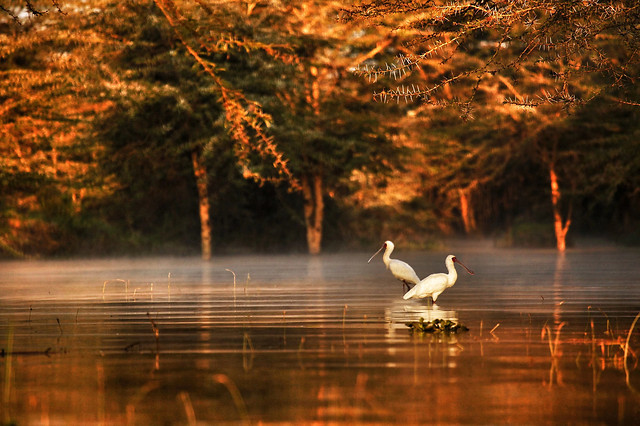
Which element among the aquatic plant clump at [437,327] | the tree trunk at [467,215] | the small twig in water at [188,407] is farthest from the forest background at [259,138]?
the small twig in water at [188,407]

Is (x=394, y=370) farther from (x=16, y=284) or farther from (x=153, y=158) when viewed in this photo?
(x=153, y=158)

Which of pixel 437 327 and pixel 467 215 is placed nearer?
pixel 437 327

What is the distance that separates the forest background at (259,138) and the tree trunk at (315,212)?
0.07m

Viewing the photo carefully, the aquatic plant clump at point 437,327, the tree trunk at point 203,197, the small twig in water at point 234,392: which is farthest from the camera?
the tree trunk at point 203,197

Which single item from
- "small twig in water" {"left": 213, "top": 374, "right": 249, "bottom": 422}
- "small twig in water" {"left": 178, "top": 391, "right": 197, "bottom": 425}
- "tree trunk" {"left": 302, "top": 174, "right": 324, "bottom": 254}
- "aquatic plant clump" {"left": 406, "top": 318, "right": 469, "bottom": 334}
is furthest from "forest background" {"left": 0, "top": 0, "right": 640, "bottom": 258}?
"small twig in water" {"left": 178, "top": 391, "right": 197, "bottom": 425}

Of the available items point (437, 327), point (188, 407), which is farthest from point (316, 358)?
point (188, 407)

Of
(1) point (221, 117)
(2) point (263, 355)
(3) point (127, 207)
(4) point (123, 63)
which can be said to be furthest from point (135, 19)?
(2) point (263, 355)

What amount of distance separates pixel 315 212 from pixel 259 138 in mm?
7020

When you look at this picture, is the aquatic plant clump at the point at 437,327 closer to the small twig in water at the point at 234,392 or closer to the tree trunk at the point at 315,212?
the small twig in water at the point at 234,392

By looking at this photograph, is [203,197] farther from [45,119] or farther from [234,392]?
[234,392]

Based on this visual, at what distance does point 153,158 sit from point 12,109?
562cm

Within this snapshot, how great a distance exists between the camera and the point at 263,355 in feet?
28.7

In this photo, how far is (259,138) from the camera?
3272 centimetres

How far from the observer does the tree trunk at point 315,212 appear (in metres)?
38.5
